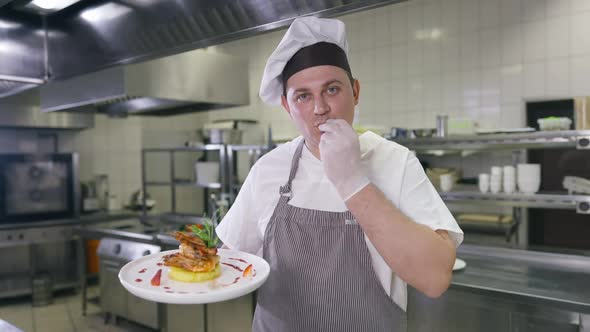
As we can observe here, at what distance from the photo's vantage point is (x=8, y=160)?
15.7 ft

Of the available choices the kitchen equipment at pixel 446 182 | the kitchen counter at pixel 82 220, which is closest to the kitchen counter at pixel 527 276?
the kitchen equipment at pixel 446 182

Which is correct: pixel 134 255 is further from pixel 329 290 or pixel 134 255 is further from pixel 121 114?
pixel 329 290

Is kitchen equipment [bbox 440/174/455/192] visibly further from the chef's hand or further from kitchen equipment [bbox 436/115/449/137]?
the chef's hand

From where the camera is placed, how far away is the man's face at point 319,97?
1.09m

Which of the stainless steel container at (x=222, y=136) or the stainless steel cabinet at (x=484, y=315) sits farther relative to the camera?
the stainless steel container at (x=222, y=136)

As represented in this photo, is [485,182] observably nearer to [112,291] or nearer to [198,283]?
[198,283]

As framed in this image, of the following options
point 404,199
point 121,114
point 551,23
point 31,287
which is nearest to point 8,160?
point 31,287

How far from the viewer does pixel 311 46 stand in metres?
1.15

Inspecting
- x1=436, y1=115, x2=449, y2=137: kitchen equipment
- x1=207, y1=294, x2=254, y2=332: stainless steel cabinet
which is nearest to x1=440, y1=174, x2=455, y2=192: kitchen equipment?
x1=436, y1=115, x2=449, y2=137: kitchen equipment

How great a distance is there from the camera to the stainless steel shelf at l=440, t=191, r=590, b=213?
215 centimetres

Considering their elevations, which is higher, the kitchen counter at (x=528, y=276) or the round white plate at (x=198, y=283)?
the round white plate at (x=198, y=283)

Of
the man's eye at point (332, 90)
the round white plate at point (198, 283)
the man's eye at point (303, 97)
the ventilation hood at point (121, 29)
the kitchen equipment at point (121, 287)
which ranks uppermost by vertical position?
the ventilation hood at point (121, 29)

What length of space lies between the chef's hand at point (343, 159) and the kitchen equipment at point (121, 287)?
2.83m

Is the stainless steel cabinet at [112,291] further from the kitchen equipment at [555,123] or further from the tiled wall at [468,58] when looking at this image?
the kitchen equipment at [555,123]
